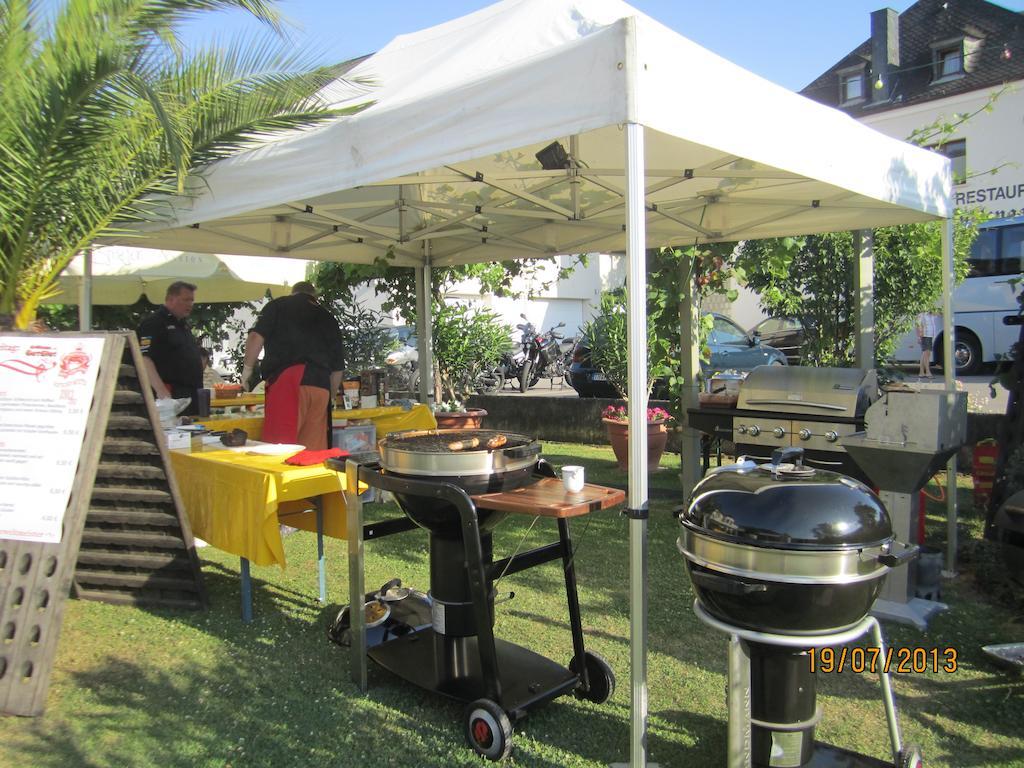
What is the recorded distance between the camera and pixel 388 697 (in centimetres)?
286

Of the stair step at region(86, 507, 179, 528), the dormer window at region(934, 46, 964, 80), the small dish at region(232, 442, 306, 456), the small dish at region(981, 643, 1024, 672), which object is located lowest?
the small dish at region(981, 643, 1024, 672)

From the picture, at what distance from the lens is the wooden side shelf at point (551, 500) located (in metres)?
2.28

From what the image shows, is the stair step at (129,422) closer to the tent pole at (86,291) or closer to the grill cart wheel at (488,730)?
the tent pole at (86,291)

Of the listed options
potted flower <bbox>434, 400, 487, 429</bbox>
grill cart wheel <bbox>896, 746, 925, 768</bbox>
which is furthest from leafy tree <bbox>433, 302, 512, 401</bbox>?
grill cart wheel <bbox>896, 746, 925, 768</bbox>

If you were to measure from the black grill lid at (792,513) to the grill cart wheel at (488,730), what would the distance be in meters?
0.93

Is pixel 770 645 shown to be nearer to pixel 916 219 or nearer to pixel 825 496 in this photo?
pixel 825 496

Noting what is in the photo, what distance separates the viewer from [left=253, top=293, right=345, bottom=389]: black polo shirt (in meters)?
5.02

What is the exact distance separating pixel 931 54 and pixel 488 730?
24133 millimetres

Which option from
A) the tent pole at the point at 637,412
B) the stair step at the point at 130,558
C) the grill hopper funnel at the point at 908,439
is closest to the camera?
the tent pole at the point at 637,412

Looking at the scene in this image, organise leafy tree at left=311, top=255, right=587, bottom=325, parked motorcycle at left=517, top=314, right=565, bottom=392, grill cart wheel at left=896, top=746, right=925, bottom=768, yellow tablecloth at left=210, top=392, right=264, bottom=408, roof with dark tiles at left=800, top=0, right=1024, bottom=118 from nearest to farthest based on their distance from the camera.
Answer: grill cart wheel at left=896, top=746, right=925, bottom=768 → yellow tablecloth at left=210, top=392, right=264, bottom=408 → leafy tree at left=311, top=255, right=587, bottom=325 → parked motorcycle at left=517, top=314, right=565, bottom=392 → roof with dark tiles at left=800, top=0, right=1024, bottom=118

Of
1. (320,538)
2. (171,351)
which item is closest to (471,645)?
(320,538)

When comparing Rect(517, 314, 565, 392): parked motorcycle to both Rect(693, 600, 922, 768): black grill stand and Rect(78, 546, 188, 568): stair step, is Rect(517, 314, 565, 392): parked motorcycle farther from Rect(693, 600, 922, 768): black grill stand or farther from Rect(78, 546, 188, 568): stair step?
Rect(693, 600, 922, 768): black grill stand
